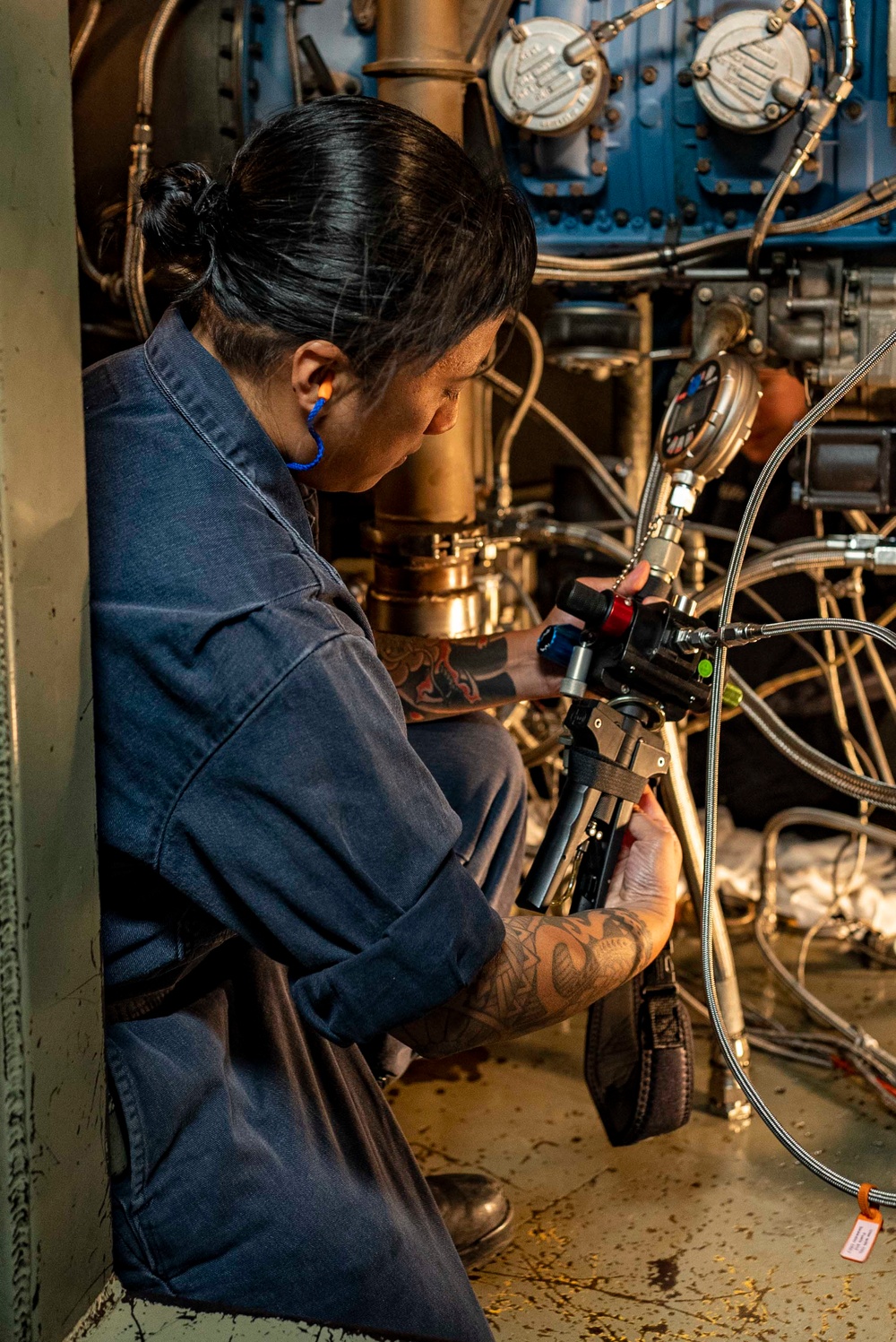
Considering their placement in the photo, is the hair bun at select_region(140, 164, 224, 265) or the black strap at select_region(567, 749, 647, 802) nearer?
the hair bun at select_region(140, 164, 224, 265)

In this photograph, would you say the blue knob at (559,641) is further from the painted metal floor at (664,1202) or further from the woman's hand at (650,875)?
the painted metal floor at (664,1202)

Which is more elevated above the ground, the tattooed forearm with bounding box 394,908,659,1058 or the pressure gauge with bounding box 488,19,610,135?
the pressure gauge with bounding box 488,19,610,135

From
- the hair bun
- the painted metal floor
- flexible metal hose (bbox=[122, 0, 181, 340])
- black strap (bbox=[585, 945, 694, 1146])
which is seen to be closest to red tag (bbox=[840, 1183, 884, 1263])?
the painted metal floor

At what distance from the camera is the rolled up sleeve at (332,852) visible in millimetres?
886

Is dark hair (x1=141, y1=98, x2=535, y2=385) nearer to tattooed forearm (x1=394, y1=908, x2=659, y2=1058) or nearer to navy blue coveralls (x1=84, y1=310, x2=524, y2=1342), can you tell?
navy blue coveralls (x1=84, y1=310, x2=524, y2=1342)

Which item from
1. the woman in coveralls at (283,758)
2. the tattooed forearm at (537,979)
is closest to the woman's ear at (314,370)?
the woman in coveralls at (283,758)

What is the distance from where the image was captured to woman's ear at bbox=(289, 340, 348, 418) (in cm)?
99

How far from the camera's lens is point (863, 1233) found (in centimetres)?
127

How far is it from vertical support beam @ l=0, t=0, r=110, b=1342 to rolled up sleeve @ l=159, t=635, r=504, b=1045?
89mm

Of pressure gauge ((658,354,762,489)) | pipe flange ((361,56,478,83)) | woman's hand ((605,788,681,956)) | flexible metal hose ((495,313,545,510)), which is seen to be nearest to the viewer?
woman's hand ((605,788,681,956))

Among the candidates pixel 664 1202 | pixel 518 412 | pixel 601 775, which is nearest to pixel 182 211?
pixel 601 775

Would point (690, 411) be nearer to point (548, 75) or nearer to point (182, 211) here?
point (548, 75)

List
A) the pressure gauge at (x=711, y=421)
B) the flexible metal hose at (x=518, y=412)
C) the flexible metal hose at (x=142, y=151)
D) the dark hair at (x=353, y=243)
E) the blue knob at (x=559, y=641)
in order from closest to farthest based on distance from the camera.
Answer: the dark hair at (x=353, y=243)
the blue knob at (x=559, y=641)
the pressure gauge at (x=711, y=421)
the flexible metal hose at (x=142, y=151)
the flexible metal hose at (x=518, y=412)

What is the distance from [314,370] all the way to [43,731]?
1.17 feet
